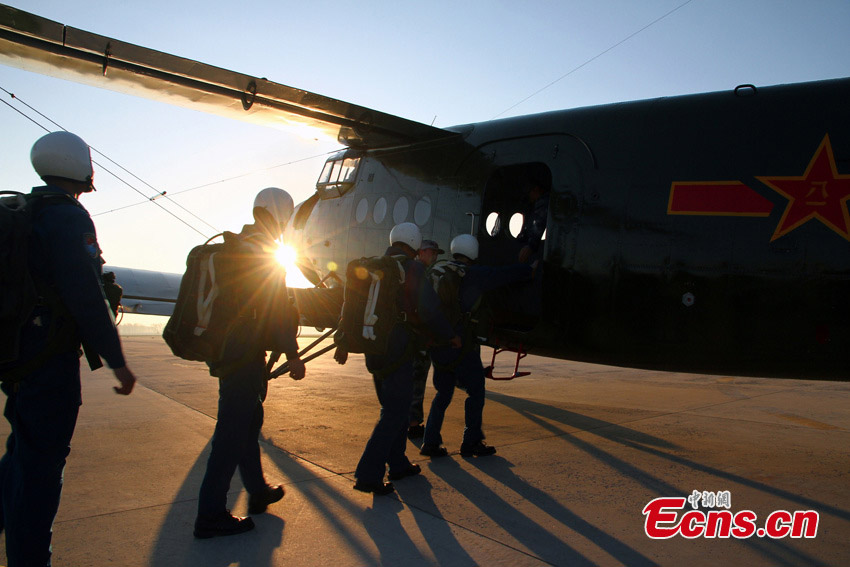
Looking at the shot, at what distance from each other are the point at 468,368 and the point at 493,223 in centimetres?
248

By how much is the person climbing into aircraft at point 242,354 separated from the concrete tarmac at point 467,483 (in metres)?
0.24

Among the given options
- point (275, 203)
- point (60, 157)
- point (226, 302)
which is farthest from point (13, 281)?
point (275, 203)

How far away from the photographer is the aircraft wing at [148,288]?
30969mm

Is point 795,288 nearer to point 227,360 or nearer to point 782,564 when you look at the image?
point 782,564

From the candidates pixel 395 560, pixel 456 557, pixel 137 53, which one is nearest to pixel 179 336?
pixel 395 560

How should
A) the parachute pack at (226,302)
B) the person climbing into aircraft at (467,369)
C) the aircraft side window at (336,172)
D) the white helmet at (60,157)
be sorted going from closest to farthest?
the white helmet at (60,157) < the parachute pack at (226,302) < the person climbing into aircraft at (467,369) < the aircraft side window at (336,172)

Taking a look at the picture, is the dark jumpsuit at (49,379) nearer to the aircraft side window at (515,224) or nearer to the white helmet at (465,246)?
the white helmet at (465,246)

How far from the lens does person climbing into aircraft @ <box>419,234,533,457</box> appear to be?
237 inches

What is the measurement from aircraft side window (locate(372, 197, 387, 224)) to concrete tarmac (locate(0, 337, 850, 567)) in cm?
264

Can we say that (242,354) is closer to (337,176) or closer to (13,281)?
(13,281)

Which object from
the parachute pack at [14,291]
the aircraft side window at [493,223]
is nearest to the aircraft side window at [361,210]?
the aircraft side window at [493,223]

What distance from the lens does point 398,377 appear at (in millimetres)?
5035

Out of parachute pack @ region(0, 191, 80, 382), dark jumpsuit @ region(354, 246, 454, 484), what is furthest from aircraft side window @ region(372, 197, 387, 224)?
parachute pack @ region(0, 191, 80, 382)

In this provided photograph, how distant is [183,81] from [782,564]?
7393 millimetres
